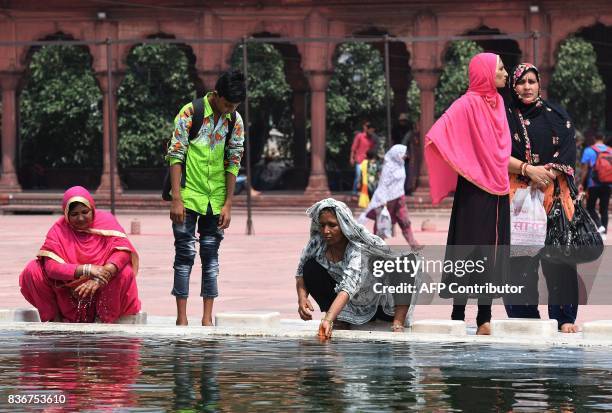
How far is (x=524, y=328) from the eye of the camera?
9320mm

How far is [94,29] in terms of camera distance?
3136 centimetres

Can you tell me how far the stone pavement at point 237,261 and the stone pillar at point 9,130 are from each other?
6.07 ft

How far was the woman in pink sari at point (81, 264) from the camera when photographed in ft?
33.4

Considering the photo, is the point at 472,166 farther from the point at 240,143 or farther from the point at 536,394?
the point at 536,394

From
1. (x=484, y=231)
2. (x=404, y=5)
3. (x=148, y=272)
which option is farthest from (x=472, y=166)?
(x=404, y=5)

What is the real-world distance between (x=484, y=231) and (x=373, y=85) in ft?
96.7

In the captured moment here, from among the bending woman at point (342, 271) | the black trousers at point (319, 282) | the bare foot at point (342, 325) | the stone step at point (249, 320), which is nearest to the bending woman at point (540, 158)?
the bending woman at point (342, 271)

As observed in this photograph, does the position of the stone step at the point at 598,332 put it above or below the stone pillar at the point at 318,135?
below

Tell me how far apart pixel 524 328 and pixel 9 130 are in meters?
23.6

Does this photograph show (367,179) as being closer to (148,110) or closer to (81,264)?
(148,110)

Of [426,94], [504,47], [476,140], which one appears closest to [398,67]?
[504,47]

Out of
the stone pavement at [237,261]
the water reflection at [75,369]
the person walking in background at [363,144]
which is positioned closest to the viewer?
the water reflection at [75,369]

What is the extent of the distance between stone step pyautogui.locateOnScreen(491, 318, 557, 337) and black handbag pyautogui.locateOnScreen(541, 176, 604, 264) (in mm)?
610

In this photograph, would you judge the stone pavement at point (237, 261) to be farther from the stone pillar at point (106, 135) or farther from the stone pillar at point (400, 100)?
the stone pillar at point (400, 100)
